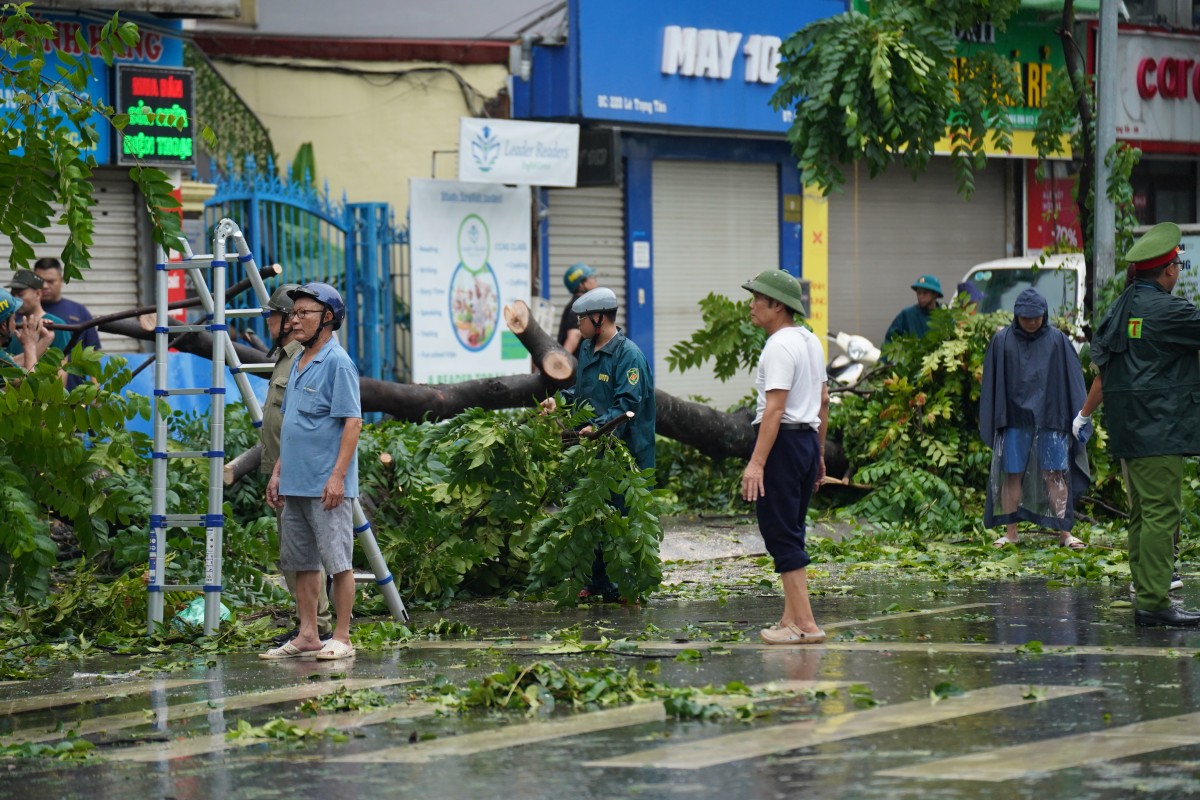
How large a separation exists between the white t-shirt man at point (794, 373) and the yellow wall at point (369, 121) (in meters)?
13.1

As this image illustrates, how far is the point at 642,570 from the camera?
400 inches

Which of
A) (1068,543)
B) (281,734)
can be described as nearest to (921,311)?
(1068,543)

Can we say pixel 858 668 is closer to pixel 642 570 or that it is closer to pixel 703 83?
pixel 642 570

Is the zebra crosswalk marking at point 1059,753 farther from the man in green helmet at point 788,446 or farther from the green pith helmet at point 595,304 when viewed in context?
the green pith helmet at point 595,304

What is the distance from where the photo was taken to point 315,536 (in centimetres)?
866

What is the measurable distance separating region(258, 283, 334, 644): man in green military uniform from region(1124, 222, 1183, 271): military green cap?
4.27m

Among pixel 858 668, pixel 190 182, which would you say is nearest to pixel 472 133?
pixel 190 182

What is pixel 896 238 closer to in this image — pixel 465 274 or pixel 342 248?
pixel 465 274

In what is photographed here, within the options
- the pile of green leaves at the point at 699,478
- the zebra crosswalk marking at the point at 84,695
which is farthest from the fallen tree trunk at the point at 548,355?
the zebra crosswalk marking at the point at 84,695

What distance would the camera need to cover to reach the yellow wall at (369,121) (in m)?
20.8

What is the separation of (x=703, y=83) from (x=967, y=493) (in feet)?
34.0

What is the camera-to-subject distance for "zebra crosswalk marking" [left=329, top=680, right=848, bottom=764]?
595 centimetres

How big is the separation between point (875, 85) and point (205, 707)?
8733mm

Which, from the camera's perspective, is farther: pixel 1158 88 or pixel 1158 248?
pixel 1158 88
